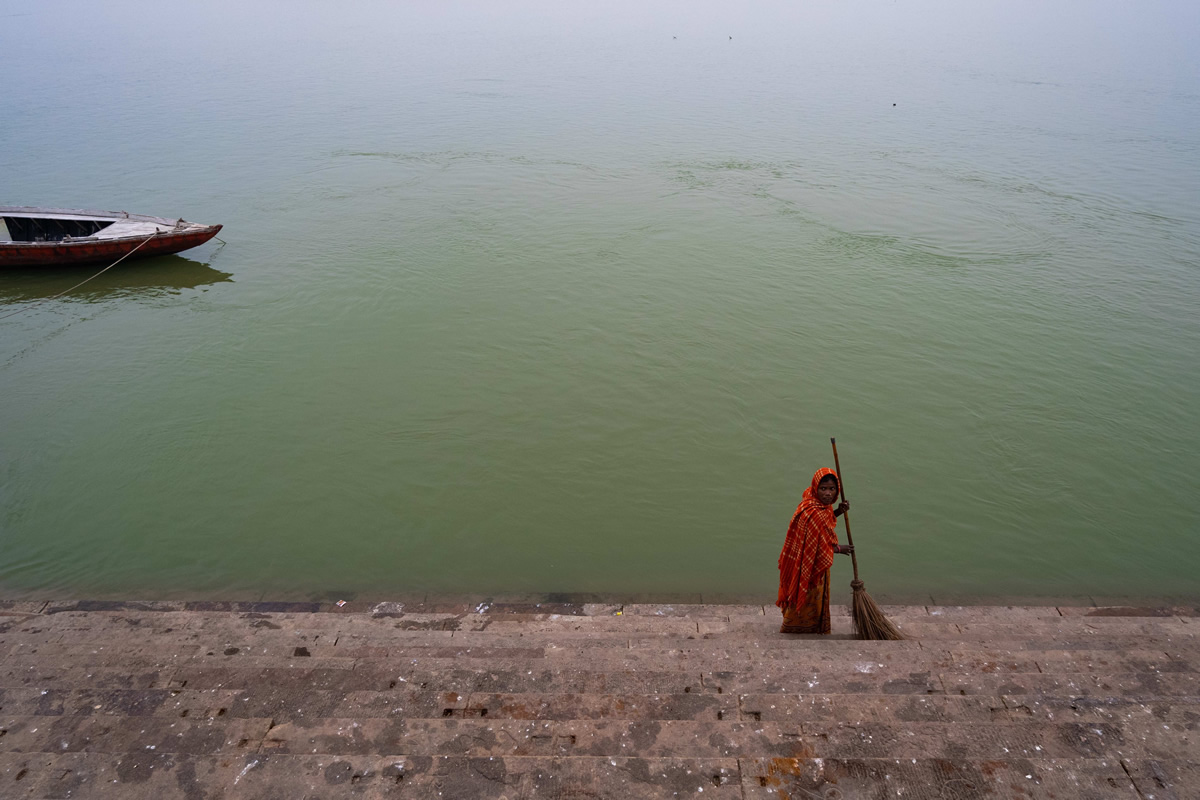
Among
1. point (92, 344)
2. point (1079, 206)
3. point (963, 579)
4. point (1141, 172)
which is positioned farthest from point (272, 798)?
point (1141, 172)

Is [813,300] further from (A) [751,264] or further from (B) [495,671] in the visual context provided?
(B) [495,671]

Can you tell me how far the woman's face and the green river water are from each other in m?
1.96

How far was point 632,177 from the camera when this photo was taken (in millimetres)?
16531

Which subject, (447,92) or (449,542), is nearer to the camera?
(449,542)

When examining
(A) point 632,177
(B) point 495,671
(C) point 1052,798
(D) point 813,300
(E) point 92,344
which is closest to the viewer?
(C) point 1052,798

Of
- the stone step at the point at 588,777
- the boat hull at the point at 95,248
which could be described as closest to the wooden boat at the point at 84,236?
the boat hull at the point at 95,248

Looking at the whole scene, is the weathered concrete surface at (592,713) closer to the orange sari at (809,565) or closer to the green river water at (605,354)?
the orange sari at (809,565)

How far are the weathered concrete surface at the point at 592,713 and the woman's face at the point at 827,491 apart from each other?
0.78 meters

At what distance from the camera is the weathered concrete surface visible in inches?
133

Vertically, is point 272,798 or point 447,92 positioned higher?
point 447,92

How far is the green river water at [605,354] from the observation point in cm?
655

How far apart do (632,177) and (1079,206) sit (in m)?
8.37

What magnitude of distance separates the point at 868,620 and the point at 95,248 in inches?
471

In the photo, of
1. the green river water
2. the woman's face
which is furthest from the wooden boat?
the woman's face
